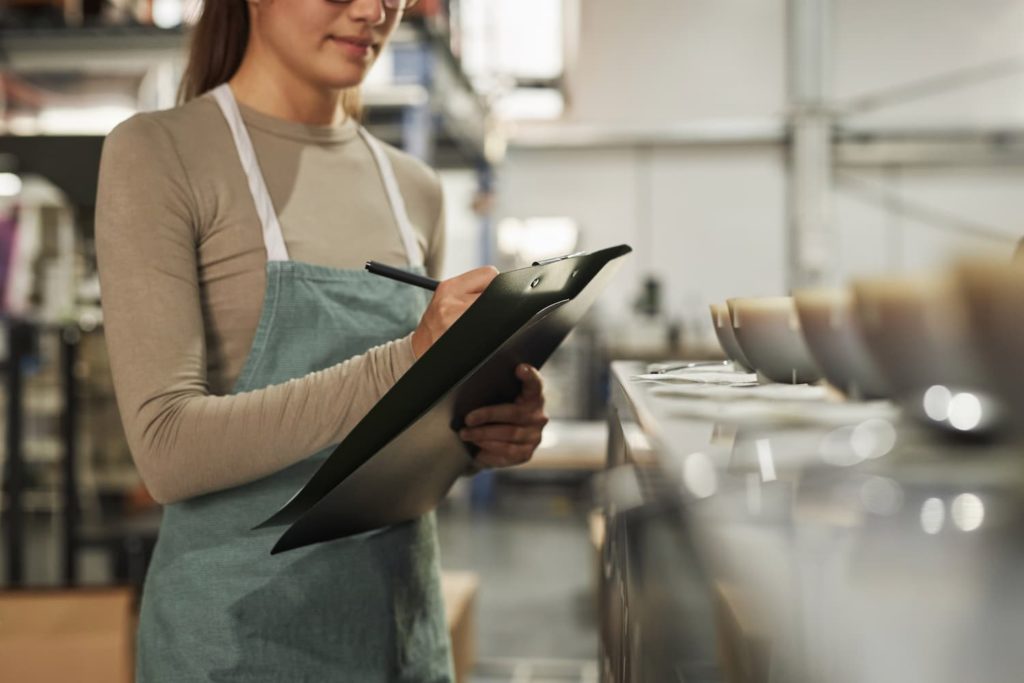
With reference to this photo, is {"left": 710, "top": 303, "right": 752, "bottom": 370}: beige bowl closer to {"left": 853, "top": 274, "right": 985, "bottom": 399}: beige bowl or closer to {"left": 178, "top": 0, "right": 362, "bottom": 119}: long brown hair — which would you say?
{"left": 853, "top": 274, "right": 985, "bottom": 399}: beige bowl

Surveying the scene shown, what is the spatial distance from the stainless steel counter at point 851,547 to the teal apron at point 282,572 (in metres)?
0.78

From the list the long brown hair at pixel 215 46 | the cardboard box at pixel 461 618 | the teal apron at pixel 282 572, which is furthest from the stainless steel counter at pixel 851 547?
the cardboard box at pixel 461 618

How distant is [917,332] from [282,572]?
0.88m

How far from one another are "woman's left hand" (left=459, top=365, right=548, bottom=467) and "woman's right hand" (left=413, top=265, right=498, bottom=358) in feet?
0.32

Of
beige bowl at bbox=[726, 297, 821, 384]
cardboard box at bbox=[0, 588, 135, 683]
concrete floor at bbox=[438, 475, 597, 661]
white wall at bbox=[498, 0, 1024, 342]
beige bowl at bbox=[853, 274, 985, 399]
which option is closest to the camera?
beige bowl at bbox=[853, 274, 985, 399]

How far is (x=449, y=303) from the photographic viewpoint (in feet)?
3.08

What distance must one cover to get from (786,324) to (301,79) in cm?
79

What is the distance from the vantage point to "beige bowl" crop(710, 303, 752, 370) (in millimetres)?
852

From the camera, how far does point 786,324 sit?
74cm

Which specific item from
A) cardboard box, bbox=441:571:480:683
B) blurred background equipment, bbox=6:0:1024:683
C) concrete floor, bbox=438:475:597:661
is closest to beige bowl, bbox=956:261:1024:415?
blurred background equipment, bbox=6:0:1024:683

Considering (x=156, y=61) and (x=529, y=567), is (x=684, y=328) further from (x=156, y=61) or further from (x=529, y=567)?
(x=156, y=61)

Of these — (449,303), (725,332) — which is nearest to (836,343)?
(725,332)

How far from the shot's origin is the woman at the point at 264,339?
39.6 inches

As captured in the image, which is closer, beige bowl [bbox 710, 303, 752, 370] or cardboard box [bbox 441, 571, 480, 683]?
beige bowl [bbox 710, 303, 752, 370]
